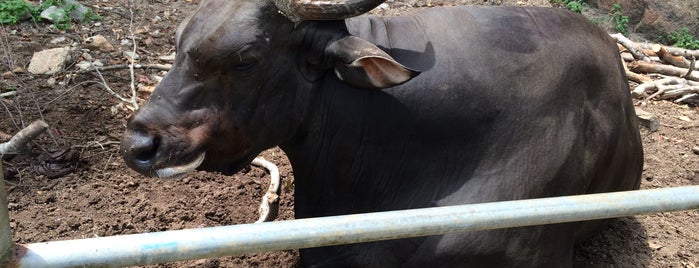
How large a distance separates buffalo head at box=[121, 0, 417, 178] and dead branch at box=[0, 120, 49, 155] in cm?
158

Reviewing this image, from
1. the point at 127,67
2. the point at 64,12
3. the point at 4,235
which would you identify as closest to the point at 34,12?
the point at 64,12

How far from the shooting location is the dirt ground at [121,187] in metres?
4.05

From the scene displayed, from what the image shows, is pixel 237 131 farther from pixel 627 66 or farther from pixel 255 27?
pixel 627 66

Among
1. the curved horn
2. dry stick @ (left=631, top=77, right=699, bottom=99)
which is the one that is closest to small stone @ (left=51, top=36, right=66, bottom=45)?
the curved horn

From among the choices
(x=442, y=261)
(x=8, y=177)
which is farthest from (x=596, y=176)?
(x=8, y=177)

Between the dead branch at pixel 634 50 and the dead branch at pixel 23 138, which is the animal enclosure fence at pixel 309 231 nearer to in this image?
the dead branch at pixel 23 138

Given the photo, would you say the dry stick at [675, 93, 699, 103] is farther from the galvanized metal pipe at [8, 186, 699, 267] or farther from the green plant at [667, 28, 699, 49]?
the galvanized metal pipe at [8, 186, 699, 267]

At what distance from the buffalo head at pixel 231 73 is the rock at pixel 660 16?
674 centimetres

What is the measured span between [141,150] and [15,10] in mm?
4287

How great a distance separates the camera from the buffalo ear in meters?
2.74

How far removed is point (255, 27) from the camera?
111 inches

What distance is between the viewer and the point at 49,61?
18.3 ft

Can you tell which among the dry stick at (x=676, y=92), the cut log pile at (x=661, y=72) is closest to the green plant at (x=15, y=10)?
the cut log pile at (x=661, y=72)

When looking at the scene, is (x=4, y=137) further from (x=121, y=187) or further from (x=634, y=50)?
(x=634, y=50)
